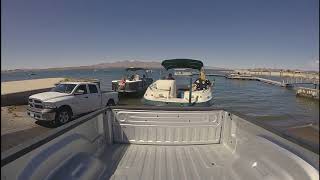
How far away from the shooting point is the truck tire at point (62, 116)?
1177 centimetres

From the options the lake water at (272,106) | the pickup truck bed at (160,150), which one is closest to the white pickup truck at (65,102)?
the lake water at (272,106)

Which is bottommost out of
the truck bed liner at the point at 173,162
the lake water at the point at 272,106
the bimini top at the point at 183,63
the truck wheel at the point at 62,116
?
the lake water at the point at 272,106

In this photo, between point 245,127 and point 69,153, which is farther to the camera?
point 245,127

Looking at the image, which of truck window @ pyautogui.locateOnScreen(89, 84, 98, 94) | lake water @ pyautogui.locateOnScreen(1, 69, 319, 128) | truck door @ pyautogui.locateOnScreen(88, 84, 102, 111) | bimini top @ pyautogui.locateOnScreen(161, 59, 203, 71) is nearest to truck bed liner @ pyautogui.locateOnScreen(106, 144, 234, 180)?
lake water @ pyautogui.locateOnScreen(1, 69, 319, 128)

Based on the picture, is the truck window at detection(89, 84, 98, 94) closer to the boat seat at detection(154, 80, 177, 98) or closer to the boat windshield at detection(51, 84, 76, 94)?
the boat windshield at detection(51, 84, 76, 94)

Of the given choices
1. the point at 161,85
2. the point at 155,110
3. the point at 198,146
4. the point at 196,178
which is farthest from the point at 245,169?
the point at 161,85

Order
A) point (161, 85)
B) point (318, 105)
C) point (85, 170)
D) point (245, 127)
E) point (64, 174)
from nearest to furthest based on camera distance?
point (318, 105) < point (64, 174) < point (85, 170) < point (245, 127) < point (161, 85)

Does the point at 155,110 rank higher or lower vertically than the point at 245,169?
higher

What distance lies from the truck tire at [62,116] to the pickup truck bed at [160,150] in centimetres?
679

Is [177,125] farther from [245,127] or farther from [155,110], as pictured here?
[245,127]

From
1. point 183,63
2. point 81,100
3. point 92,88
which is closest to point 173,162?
point 81,100

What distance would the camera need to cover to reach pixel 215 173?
4.55m

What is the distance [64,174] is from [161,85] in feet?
49.2

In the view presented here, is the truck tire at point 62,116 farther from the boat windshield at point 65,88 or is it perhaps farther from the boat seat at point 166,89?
the boat seat at point 166,89
